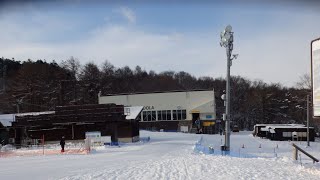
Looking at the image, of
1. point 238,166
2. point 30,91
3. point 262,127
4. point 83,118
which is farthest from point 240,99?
point 238,166

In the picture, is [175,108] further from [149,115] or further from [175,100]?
[149,115]

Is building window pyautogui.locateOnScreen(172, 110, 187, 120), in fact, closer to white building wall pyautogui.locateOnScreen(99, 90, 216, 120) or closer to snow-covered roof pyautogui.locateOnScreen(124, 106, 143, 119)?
white building wall pyautogui.locateOnScreen(99, 90, 216, 120)

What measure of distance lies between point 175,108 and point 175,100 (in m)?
1.64

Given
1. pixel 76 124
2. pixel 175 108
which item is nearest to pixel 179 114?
pixel 175 108

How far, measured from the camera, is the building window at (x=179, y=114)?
297 ft

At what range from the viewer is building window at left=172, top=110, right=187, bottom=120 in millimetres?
90500

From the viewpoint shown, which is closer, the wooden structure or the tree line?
the wooden structure

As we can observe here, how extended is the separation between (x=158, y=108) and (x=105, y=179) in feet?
250

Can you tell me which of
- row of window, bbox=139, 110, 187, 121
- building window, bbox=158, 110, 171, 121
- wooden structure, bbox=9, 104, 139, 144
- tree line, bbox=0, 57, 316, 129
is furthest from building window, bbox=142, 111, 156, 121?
wooden structure, bbox=9, 104, 139, 144

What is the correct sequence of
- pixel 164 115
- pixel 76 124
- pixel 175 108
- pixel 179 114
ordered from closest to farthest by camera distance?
pixel 76 124 < pixel 179 114 < pixel 175 108 < pixel 164 115

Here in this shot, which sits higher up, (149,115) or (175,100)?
(175,100)

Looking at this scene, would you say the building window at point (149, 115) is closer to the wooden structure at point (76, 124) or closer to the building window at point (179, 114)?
the building window at point (179, 114)

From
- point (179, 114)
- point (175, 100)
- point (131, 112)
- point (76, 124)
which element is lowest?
point (76, 124)

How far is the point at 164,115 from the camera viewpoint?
91625 millimetres
